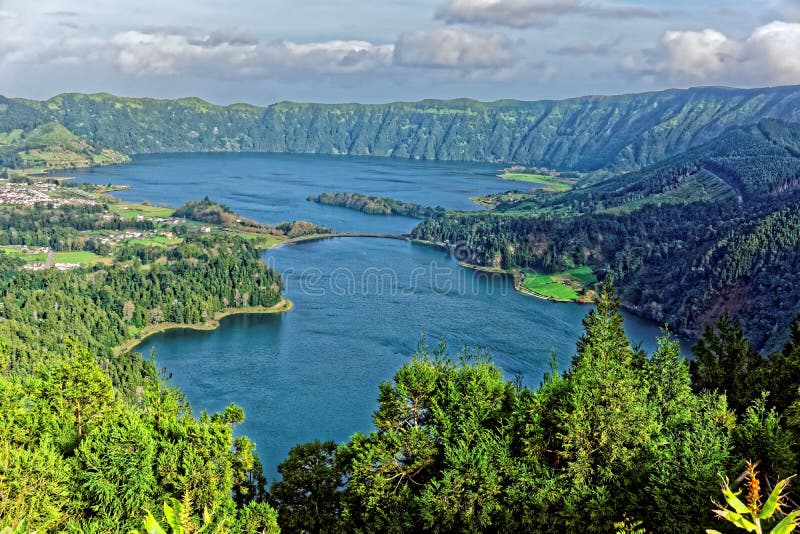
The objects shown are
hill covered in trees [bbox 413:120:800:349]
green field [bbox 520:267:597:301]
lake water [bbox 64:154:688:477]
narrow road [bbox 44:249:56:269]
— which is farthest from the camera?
narrow road [bbox 44:249:56:269]

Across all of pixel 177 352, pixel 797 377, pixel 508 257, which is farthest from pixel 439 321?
pixel 797 377

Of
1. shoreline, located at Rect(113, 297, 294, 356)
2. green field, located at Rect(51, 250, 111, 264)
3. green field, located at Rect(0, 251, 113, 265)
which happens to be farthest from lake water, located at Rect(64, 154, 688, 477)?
green field, located at Rect(0, 251, 113, 265)

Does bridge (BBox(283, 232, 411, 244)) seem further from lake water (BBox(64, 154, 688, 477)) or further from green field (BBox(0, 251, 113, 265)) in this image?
green field (BBox(0, 251, 113, 265))

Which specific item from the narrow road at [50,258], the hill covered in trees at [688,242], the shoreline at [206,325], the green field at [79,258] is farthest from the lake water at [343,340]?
the narrow road at [50,258]

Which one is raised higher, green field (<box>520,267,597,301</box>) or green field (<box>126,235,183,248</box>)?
green field (<box>520,267,597,301</box>)

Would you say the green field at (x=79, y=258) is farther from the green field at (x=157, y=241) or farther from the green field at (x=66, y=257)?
the green field at (x=157, y=241)

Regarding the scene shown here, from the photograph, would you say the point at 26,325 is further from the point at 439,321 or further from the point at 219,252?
the point at 439,321

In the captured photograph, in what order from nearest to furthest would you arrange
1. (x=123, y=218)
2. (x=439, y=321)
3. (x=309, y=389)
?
1. (x=309, y=389)
2. (x=439, y=321)
3. (x=123, y=218)
